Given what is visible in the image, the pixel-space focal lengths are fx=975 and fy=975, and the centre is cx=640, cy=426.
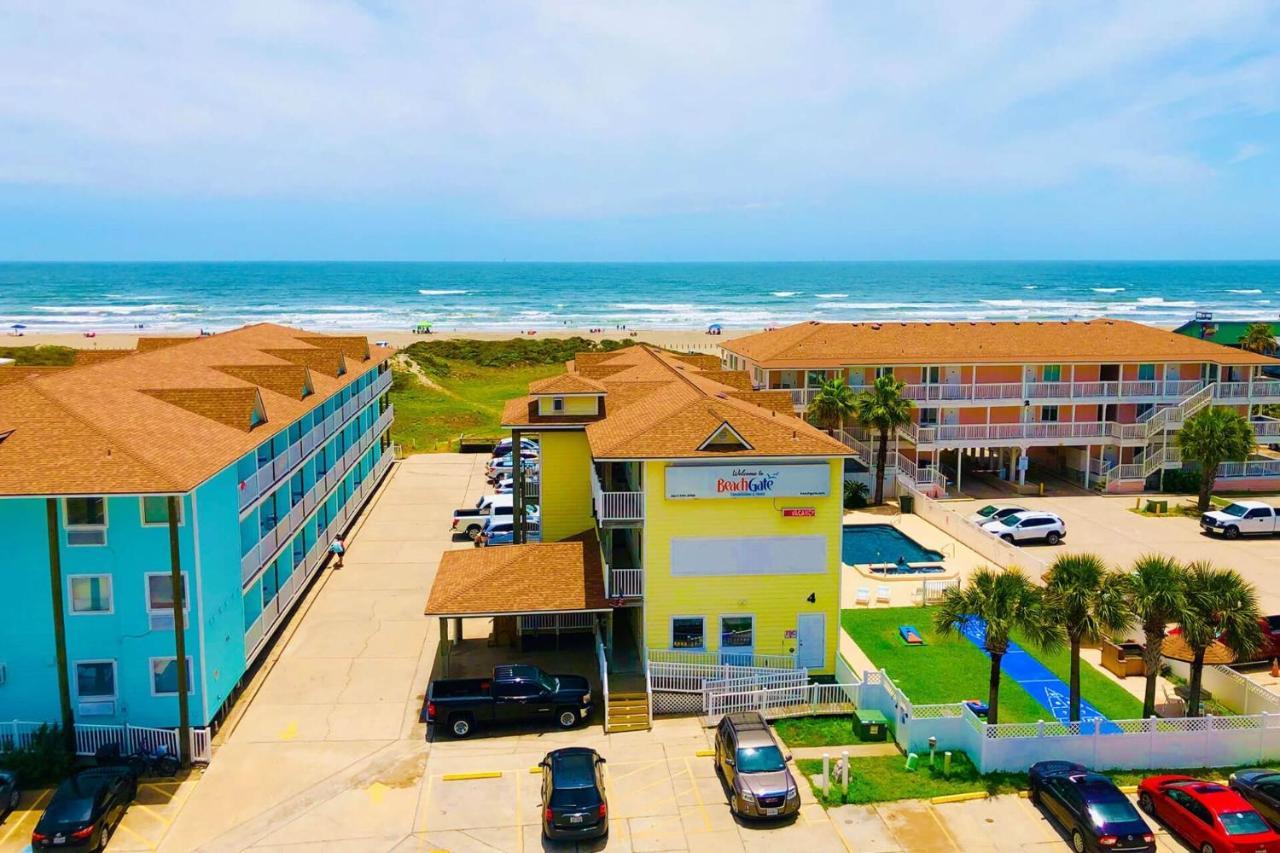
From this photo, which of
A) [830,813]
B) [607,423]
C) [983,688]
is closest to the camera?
[830,813]

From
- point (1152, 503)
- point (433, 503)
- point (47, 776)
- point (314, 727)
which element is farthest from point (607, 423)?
point (1152, 503)

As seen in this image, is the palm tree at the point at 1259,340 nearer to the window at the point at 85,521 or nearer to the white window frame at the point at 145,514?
the white window frame at the point at 145,514

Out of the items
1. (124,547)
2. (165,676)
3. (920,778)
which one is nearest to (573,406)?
(124,547)

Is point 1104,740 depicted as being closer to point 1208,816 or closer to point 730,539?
point 1208,816

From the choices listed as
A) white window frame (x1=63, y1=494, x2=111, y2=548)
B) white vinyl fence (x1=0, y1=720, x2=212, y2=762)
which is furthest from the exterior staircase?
white window frame (x1=63, y1=494, x2=111, y2=548)

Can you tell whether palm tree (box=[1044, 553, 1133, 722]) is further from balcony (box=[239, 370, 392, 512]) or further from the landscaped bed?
balcony (box=[239, 370, 392, 512])

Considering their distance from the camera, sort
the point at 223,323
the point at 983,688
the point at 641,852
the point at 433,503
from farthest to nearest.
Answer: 1. the point at 223,323
2. the point at 433,503
3. the point at 983,688
4. the point at 641,852

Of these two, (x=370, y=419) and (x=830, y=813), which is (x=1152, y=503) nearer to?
(x=830, y=813)

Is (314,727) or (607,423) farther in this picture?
(607,423)
